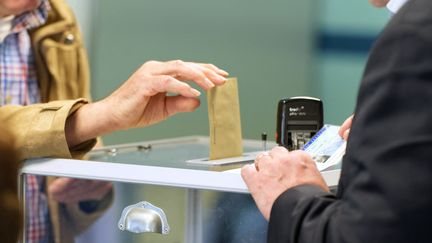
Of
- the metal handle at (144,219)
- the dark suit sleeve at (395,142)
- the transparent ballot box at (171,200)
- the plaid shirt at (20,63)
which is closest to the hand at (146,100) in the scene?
the transparent ballot box at (171,200)

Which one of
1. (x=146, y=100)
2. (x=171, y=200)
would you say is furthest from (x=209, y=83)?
(x=171, y=200)

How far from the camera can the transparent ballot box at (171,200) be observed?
4.64 feet

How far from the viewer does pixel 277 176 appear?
52.6 inches

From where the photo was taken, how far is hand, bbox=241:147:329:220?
132 centimetres

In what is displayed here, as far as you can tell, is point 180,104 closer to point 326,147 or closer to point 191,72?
point 191,72

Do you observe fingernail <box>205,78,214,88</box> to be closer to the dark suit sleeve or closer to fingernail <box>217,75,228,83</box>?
fingernail <box>217,75,228,83</box>

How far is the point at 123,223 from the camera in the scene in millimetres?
1503

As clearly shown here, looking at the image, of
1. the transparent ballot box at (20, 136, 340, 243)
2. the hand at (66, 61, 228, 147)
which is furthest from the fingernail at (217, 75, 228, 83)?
the transparent ballot box at (20, 136, 340, 243)

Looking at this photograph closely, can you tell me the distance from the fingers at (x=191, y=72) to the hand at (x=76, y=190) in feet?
0.84

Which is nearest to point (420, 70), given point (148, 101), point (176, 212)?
point (176, 212)

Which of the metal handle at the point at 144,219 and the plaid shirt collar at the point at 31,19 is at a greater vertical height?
the plaid shirt collar at the point at 31,19

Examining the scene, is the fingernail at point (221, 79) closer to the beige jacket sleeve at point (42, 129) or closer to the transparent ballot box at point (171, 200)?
the transparent ballot box at point (171, 200)

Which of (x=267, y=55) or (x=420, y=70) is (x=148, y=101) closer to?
(x=420, y=70)

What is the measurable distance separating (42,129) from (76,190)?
0.52 ft
